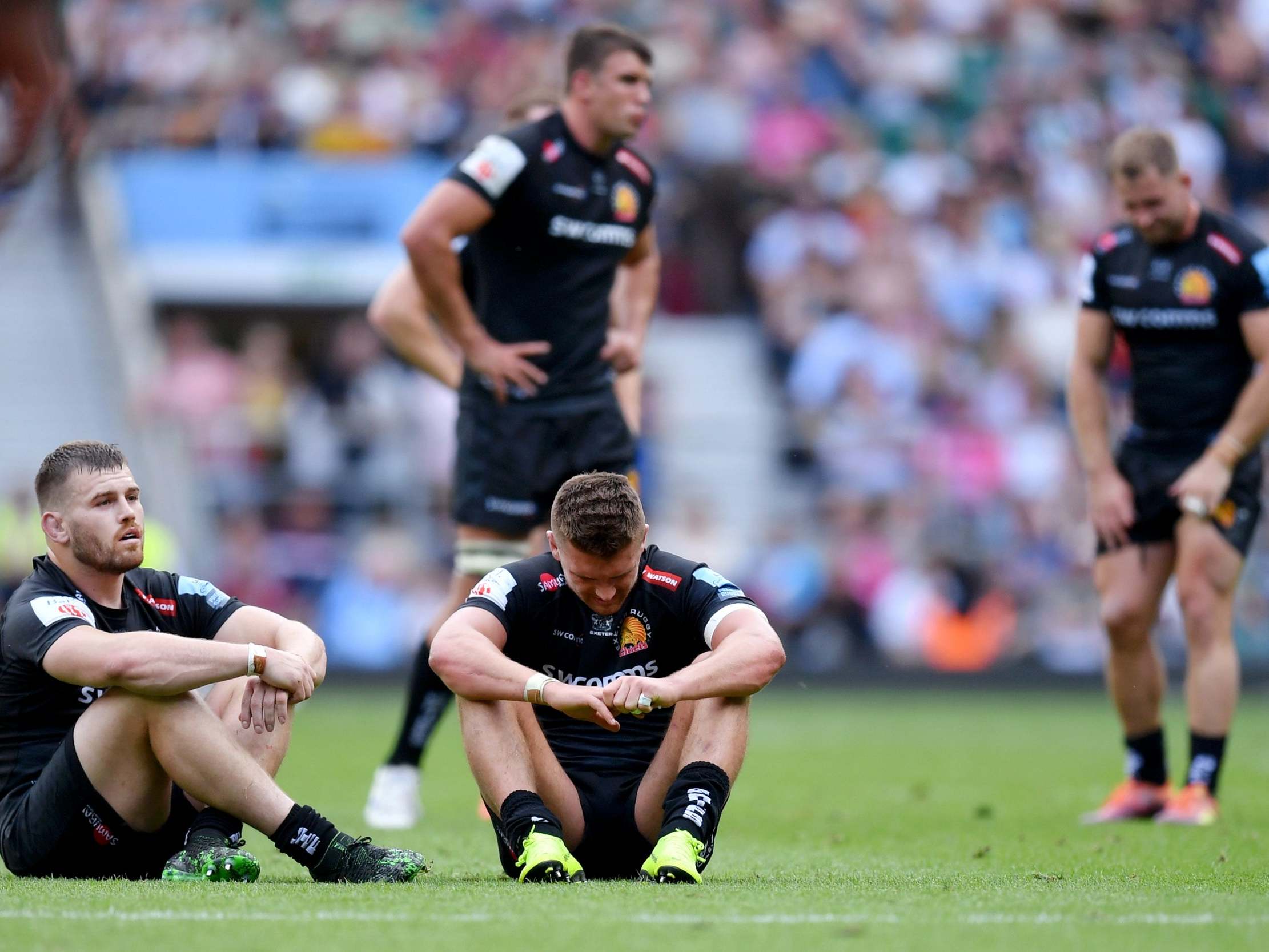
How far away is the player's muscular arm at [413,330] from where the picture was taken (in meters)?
8.53

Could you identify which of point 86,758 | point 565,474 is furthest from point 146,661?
point 565,474

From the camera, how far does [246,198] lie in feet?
64.1

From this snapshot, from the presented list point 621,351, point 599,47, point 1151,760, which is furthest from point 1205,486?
point 599,47

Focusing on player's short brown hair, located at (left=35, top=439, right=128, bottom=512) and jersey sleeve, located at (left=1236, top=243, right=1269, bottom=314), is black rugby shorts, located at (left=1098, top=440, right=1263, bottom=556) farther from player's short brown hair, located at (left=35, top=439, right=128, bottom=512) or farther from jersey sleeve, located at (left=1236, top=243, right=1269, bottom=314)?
player's short brown hair, located at (left=35, top=439, right=128, bottom=512)

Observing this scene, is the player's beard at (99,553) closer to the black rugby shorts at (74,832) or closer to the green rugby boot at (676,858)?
the black rugby shorts at (74,832)

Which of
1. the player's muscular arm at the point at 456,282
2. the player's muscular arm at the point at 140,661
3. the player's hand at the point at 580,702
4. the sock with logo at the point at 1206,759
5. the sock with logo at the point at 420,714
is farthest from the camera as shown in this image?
the sock with logo at the point at 1206,759

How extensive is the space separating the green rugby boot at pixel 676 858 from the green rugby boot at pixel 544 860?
0.78 feet

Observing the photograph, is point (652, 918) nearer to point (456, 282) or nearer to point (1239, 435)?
point (456, 282)

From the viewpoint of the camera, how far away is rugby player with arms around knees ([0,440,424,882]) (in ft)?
17.2

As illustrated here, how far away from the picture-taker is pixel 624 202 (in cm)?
802

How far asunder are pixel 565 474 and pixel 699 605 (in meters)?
2.22

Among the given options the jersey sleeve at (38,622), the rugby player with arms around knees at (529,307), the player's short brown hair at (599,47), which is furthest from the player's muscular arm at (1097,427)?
the jersey sleeve at (38,622)

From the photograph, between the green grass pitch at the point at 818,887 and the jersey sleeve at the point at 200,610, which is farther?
the jersey sleeve at the point at 200,610

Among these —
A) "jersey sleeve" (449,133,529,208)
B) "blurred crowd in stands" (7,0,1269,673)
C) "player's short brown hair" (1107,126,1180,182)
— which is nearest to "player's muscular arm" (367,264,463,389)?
"jersey sleeve" (449,133,529,208)
